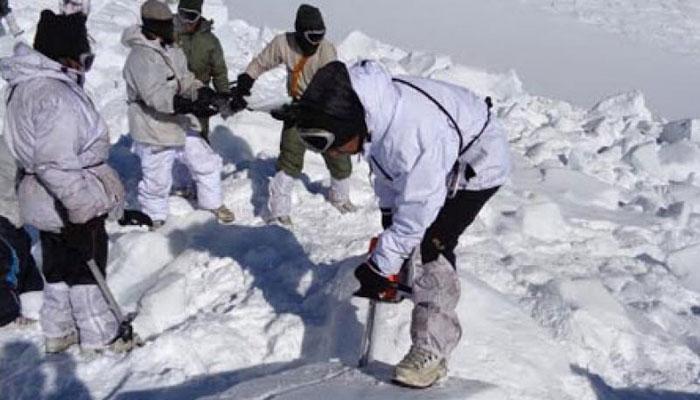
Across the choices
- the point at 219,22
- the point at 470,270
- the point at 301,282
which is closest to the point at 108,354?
the point at 301,282

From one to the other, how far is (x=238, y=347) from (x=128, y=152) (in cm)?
317

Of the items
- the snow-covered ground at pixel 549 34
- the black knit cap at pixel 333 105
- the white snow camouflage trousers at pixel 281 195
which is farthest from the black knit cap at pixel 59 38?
the snow-covered ground at pixel 549 34

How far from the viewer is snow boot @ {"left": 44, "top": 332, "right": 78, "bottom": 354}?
4.24 m

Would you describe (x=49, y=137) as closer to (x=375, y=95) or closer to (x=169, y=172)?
(x=375, y=95)

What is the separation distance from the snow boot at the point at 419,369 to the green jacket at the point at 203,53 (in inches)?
120

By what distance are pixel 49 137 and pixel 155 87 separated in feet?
4.59

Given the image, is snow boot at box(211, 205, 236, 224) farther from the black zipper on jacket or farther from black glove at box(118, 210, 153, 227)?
the black zipper on jacket

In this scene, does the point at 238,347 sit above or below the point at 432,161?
below

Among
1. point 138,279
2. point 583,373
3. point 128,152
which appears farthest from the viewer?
point 128,152

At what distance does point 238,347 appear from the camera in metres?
4.31

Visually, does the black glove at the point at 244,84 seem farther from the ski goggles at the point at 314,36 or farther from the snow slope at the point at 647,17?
the snow slope at the point at 647,17

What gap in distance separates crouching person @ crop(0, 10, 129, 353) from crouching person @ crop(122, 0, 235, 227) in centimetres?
99

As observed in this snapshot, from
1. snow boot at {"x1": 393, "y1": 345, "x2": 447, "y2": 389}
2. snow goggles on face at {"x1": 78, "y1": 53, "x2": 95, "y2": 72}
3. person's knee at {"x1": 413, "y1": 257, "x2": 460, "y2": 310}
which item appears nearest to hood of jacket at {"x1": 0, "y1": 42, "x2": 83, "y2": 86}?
snow goggles on face at {"x1": 78, "y1": 53, "x2": 95, "y2": 72}

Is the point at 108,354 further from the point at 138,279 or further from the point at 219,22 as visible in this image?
the point at 219,22
